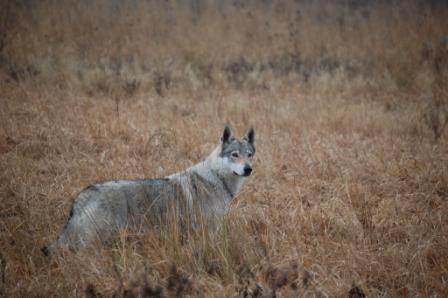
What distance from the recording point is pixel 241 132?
676 centimetres

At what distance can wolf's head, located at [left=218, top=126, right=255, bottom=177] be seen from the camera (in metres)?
4.08

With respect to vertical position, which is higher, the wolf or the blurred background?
the blurred background

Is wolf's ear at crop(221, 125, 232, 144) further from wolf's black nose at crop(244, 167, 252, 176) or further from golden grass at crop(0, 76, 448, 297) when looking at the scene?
golden grass at crop(0, 76, 448, 297)

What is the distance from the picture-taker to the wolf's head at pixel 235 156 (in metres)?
4.08

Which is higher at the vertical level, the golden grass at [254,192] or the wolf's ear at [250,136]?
the wolf's ear at [250,136]

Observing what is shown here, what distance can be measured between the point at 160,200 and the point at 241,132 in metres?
3.27

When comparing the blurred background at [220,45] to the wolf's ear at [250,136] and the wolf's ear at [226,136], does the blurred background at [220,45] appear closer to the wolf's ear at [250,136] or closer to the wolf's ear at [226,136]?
the wolf's ear at [250,136]

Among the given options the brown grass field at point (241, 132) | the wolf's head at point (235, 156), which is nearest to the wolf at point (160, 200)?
the wolf's head at point (235, 156)

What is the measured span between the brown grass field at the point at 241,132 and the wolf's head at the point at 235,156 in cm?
40

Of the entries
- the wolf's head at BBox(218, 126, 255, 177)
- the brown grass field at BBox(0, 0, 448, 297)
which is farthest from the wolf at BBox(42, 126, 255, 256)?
the brown grass field at BBox(0, 0, 448, 297)

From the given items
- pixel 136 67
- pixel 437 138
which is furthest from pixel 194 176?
pixel 136 67

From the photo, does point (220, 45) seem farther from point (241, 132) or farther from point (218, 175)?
point (218, 175)

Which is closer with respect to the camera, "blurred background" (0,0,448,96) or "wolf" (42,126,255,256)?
"wolf" (42,126,255,256)

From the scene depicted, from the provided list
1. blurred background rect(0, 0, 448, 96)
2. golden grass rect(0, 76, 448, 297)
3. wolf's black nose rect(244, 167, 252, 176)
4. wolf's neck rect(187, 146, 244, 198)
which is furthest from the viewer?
blurred background rect(0, 0, 448, 96)
